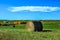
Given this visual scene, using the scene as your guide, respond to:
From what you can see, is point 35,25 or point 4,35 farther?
point 35,25

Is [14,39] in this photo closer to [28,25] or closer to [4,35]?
[4,35]

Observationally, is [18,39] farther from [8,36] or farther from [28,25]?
[28,25]

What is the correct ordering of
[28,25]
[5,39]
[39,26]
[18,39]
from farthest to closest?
[28,25] → [39,26] → [18,39] → [5,39]

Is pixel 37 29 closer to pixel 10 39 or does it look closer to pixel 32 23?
→ pixel 32 23

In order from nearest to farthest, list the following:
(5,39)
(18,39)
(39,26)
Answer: (5,39), (18,39), (39,26)

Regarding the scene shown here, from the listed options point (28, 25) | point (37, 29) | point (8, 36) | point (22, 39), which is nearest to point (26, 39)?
point (22, 39)

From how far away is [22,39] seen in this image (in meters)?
9.41

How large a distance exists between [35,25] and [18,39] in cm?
1147

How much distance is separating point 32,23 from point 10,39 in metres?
12.2

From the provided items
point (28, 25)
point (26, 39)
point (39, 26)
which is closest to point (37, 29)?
point (39, 26)

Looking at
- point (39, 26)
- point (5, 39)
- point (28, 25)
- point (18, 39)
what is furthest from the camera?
point (28, 25)

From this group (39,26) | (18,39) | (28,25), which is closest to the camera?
(18,39)

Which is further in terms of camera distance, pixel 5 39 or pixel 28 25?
pixel 28 25

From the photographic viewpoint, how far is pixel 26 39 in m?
9.55
